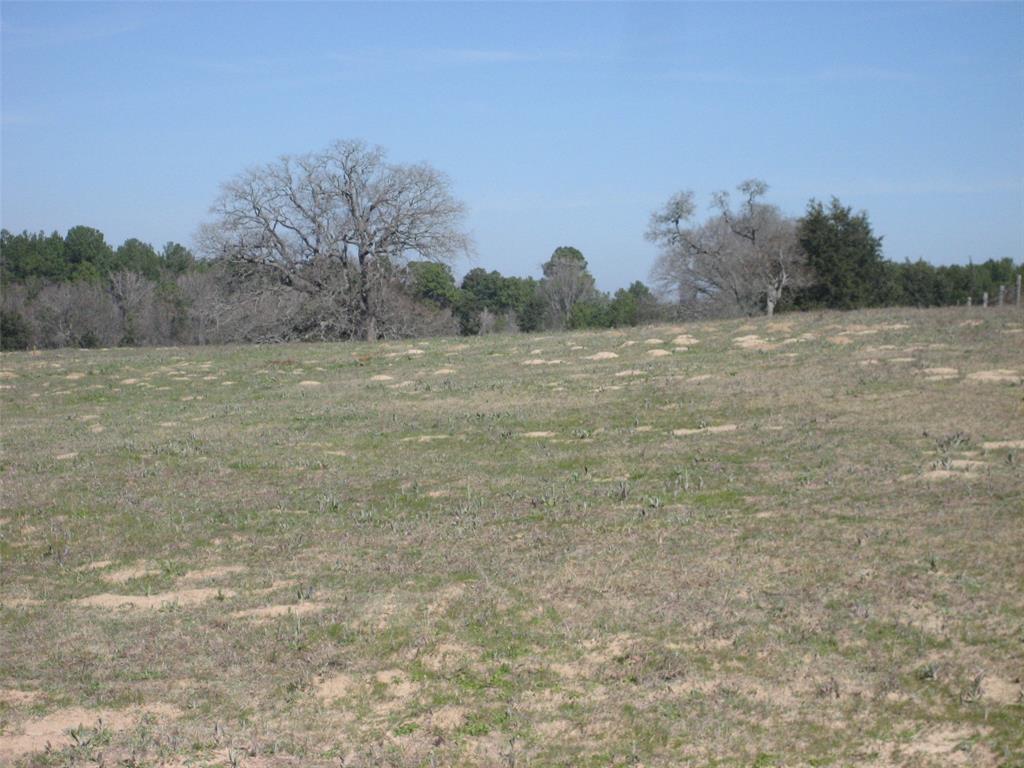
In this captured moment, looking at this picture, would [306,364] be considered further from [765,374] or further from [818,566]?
[818,566]

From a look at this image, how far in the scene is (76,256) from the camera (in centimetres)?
10381

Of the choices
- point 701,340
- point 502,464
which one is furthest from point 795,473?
point 701,340

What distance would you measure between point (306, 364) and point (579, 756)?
1996cm

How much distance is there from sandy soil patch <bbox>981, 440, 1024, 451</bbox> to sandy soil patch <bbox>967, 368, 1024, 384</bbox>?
3.51m

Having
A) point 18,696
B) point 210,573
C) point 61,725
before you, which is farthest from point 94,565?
point 61,725

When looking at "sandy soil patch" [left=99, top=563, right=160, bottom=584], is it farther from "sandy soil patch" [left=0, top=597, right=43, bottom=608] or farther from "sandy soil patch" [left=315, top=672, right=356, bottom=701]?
"sandy soil patch" [left=315, top=672, right=356, bottom=701]

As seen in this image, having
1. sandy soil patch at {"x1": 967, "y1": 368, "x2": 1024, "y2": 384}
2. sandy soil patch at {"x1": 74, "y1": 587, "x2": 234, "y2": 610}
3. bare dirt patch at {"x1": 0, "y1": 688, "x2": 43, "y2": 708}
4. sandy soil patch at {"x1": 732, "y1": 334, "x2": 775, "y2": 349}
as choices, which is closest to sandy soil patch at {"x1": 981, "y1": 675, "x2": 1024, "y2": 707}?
sandy soil patch at {"x1": 74, "y1": 587, "x2": 234, "y2": 610}

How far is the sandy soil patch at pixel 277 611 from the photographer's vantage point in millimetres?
8219

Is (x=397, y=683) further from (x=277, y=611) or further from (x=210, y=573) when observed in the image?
(x=210, y=573)

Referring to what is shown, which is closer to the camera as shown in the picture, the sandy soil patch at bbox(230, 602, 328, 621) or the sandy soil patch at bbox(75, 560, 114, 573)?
the sandy soil patch at bbox(230, 602, 328, 621)

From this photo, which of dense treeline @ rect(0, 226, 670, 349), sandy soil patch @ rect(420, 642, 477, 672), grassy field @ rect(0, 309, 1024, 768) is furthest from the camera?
dense treeline @ rect(0, 226, 670, 349)

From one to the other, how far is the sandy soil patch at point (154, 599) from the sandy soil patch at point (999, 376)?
37.7ft

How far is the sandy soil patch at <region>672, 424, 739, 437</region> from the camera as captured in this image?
45.0 feet

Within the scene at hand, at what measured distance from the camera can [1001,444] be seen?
11.2 meters
